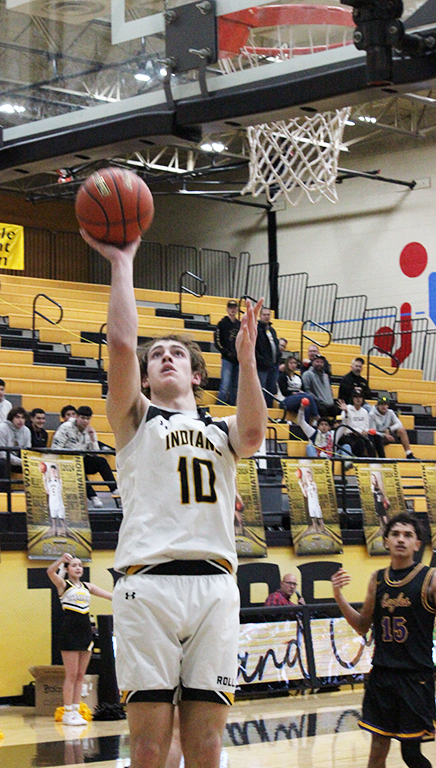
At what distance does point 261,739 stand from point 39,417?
16.3 ft

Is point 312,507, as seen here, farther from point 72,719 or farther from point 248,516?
point 72,719

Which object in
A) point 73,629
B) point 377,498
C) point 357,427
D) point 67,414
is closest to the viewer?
point 73,629

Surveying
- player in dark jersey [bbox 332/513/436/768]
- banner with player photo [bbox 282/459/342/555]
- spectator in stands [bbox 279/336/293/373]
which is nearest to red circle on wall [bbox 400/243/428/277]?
spectator in stands [bbox 279/336/293/373]

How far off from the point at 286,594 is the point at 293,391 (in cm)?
584

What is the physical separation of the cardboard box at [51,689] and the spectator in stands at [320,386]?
7093mm

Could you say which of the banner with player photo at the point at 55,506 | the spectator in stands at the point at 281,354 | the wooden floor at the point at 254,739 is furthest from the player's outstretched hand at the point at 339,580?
the spectator in stands at the point at 281,354

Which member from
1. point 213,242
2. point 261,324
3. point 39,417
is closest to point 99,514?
point 39,417

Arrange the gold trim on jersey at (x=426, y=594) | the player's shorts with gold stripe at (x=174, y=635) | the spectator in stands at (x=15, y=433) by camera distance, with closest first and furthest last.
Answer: the player's shorts with gold stripe at (x=174, y=635), the gold trim on jersey at (x=426, y=594), the spectator in stands at (x=15, y=433)

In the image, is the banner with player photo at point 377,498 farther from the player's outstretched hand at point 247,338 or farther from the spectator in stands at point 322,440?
the player's outstretched hand at point 247,338

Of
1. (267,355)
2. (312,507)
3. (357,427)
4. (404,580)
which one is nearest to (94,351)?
(267,355)

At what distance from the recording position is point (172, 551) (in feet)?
10.9

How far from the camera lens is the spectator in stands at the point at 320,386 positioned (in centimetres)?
1549

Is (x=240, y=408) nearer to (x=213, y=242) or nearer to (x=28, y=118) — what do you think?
(x=28, y=118)

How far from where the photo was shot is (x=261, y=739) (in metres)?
7.82
